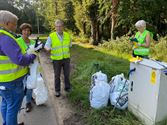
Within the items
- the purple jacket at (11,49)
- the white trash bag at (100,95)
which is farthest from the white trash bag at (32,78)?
the white trash bag at (100,95)

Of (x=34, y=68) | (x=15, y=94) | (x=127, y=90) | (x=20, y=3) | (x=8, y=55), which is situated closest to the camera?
(x=8, y=55)

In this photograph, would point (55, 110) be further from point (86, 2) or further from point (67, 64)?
point (86, 2)

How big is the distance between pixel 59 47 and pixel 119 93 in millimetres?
2017

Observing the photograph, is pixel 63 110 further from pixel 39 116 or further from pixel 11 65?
pixel 11 65

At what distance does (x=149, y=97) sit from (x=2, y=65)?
2.26 meters

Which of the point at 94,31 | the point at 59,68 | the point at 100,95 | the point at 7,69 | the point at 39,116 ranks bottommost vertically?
the point at 39,116

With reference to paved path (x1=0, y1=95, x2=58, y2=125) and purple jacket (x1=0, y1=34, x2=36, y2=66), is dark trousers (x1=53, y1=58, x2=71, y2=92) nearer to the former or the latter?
paved path (x1=0, y1=95, x2=58, y2=125)

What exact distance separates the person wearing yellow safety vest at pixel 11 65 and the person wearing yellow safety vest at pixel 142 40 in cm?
279

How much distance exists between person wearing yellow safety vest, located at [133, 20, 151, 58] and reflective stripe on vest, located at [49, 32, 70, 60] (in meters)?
1.64

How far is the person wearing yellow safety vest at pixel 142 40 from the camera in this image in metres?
5.84

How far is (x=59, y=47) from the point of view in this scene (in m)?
6.33

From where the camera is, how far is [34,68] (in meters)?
4.39

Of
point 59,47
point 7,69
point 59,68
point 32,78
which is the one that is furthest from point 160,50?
point 7,69

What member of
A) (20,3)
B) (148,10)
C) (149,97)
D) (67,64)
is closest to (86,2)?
(148,10)
